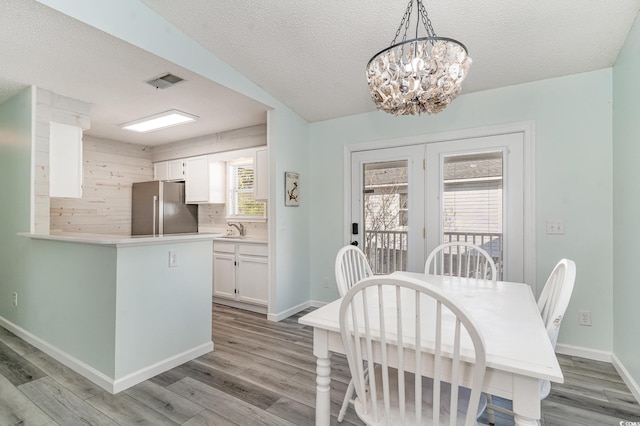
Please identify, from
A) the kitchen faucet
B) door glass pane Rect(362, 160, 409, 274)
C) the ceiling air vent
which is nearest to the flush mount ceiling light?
the ceiling air vent

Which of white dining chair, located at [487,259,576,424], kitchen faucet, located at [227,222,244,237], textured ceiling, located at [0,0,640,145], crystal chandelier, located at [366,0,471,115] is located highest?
textured ceiling, located at [0,0,640,145]

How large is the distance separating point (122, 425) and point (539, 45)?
147 inches

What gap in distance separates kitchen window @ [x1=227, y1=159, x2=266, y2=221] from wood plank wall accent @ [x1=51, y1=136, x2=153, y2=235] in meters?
1.85

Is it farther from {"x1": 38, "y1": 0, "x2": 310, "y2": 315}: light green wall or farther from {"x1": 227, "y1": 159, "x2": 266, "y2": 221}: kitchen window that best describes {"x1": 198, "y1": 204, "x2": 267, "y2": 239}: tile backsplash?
{"x1": 38, "y1": 0, "x2": 310, "y2": 315}: light green wall

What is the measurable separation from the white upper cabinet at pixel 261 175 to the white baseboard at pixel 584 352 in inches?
131

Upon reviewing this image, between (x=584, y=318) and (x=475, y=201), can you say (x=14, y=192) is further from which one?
(x=584, y=318)

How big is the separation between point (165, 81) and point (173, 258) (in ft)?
5.19

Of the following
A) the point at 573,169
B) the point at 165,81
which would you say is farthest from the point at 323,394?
the point at 165,81

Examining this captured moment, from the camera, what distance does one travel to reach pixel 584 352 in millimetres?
2580

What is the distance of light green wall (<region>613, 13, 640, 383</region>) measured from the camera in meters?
2.06

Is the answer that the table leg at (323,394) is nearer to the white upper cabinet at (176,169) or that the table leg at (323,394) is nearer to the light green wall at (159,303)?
the light green wall at (159,303)

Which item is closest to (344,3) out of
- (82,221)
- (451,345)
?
(451,345)

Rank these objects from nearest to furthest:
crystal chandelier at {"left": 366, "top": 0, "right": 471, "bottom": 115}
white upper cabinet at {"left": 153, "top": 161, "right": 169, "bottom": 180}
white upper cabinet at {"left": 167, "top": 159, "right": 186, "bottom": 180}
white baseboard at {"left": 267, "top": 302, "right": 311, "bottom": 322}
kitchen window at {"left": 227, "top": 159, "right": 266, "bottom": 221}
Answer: crystal chandelier at {"left": 366, "top": 0, "right": 471, "bottom": 115}, white baseboard at {"left": 267, "top": 302, "right": 311, "bottom": 322}, kitchen window at {"left": 227, "top": 159, "right": 266, "bottom": 221}, white upper cabinet at {"left": 167, "top": 159, "right": 186, "bottom": 180}, white upper cabinet at {"left": 153, "top": 161, "right": 169, "bottom": 180}

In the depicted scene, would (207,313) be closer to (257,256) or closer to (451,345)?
(257,256)
